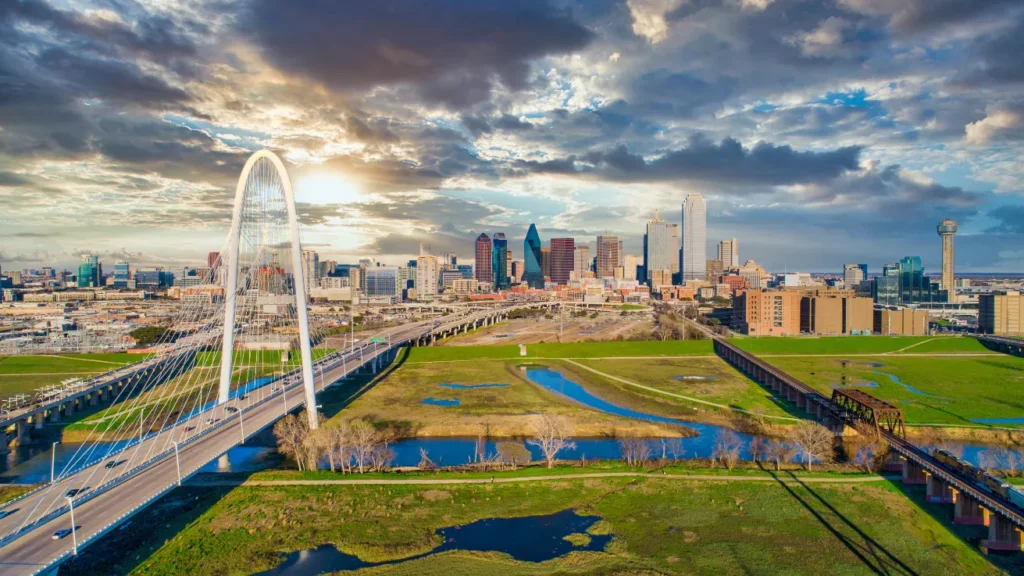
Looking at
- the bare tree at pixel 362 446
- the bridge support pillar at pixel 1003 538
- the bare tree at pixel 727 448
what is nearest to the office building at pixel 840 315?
the bare tree at pixel 727 448

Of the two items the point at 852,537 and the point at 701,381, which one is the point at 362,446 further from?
the point at 701,381

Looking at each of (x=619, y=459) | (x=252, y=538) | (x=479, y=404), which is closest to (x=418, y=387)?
(x=479, y=404)

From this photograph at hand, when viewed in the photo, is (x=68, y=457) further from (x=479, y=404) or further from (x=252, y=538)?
(x=479, y=404)

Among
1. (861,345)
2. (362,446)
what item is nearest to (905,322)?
(861,345)

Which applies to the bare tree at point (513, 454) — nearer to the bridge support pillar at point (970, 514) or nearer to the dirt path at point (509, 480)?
the dirt path at point (509, 480)

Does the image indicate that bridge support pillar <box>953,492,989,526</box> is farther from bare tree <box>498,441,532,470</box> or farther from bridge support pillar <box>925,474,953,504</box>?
bare tree <box>498,441,532,470</box>


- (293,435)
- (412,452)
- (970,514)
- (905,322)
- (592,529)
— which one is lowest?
(412,452)
